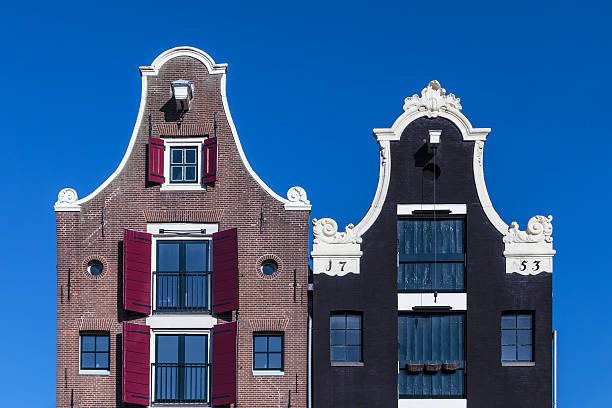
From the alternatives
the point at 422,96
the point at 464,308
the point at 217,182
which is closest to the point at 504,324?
the point at 464,308

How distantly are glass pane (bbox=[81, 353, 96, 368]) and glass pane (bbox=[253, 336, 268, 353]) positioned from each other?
499cm

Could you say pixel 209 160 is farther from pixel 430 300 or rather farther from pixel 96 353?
pixel 430 300

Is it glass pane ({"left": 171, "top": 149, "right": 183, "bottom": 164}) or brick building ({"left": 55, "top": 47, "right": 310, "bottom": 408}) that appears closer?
brick building ({"left": 55, "top": 47, "right": 310, "bottom": 408})

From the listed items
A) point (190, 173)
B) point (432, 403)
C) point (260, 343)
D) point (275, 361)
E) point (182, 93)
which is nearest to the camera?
point (432, 403)

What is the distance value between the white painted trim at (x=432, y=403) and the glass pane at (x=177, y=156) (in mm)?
10184

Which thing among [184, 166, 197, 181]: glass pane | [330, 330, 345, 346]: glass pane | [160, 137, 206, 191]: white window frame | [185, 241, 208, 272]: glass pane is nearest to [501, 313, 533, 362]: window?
[330, 330, 345, 346]: glass pane

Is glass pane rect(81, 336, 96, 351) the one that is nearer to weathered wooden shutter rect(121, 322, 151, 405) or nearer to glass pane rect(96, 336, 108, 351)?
glass pane rect(96, 336, 108, 351)

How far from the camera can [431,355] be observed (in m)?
33.8

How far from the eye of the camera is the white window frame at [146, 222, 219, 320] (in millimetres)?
33906

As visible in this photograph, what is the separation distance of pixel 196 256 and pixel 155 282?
1496mm

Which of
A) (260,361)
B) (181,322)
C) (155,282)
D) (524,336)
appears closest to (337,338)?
(260,361)

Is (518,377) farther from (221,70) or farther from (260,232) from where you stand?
(221,70)

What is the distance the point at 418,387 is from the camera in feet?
110

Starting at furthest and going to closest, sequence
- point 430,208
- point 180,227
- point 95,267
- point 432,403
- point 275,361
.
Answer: point 95,267 → point 180,227 → point 430,208 → point 275,361 → point 432,403
